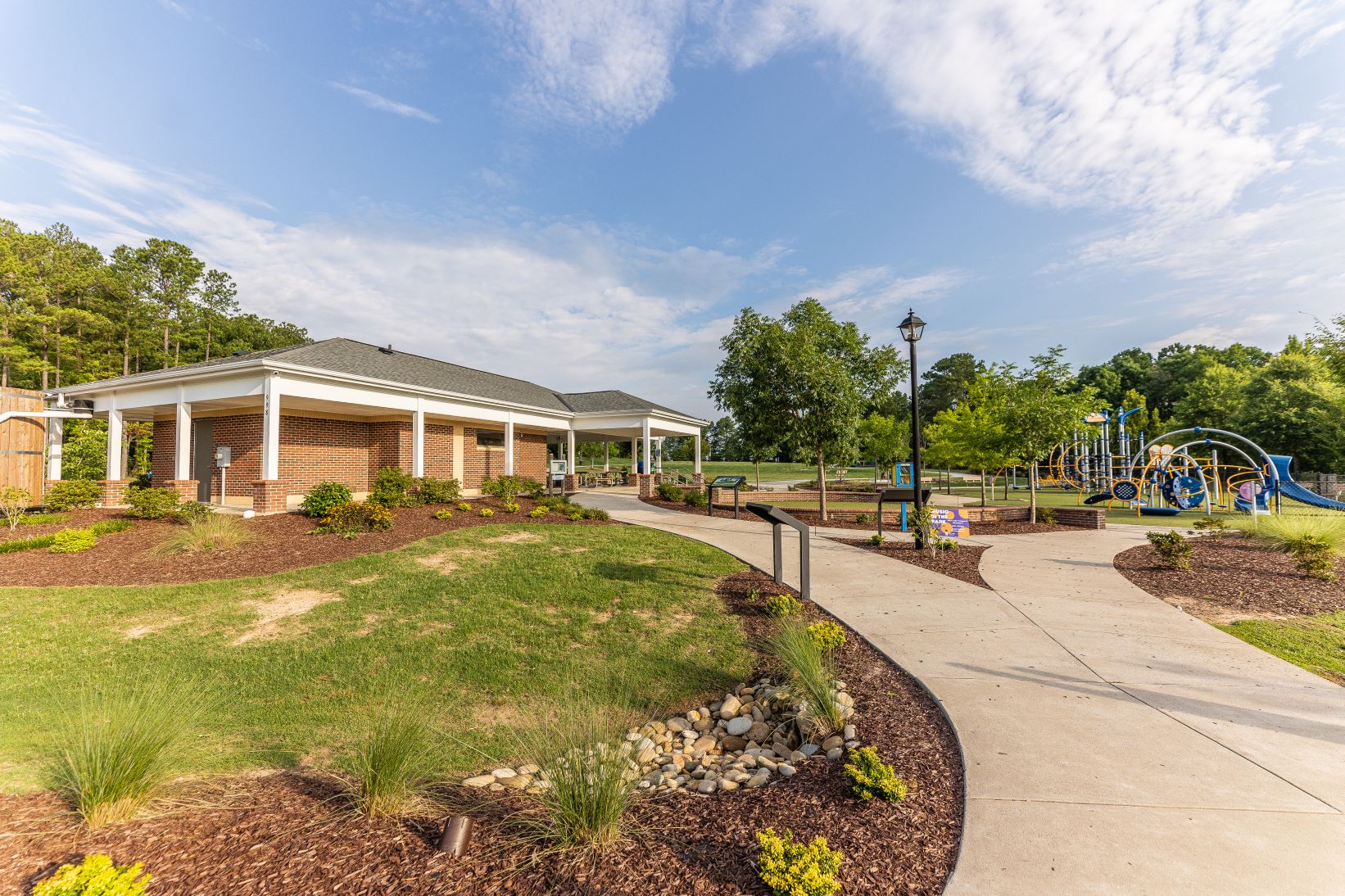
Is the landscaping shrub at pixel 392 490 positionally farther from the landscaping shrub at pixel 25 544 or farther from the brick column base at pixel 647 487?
the brick column base at pixel 647 487

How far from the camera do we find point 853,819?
2715 millimetres

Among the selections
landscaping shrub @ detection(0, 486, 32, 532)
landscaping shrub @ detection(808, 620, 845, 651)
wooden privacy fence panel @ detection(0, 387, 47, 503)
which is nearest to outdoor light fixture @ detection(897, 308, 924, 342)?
landscaping shrub @ detection(808, 620, 845, 651)

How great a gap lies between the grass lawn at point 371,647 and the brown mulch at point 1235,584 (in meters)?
6.26

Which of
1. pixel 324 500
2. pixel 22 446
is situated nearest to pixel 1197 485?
pixel 324 500

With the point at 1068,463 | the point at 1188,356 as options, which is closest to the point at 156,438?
the point at 1068,463

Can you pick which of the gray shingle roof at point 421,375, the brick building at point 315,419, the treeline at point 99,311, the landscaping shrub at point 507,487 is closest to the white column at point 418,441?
the brick building at point 315,419

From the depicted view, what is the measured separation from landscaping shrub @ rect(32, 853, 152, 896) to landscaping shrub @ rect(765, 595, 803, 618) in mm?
5641

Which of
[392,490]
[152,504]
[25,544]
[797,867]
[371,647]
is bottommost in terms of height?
[371,647]

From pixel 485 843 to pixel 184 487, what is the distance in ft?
49.4

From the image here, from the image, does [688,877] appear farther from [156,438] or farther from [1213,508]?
[1213,508]

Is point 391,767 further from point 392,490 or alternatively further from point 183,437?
point 183,437

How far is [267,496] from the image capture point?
39.0ft

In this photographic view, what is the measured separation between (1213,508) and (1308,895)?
24209 millimetres

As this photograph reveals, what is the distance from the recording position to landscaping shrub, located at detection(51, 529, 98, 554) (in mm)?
9102
